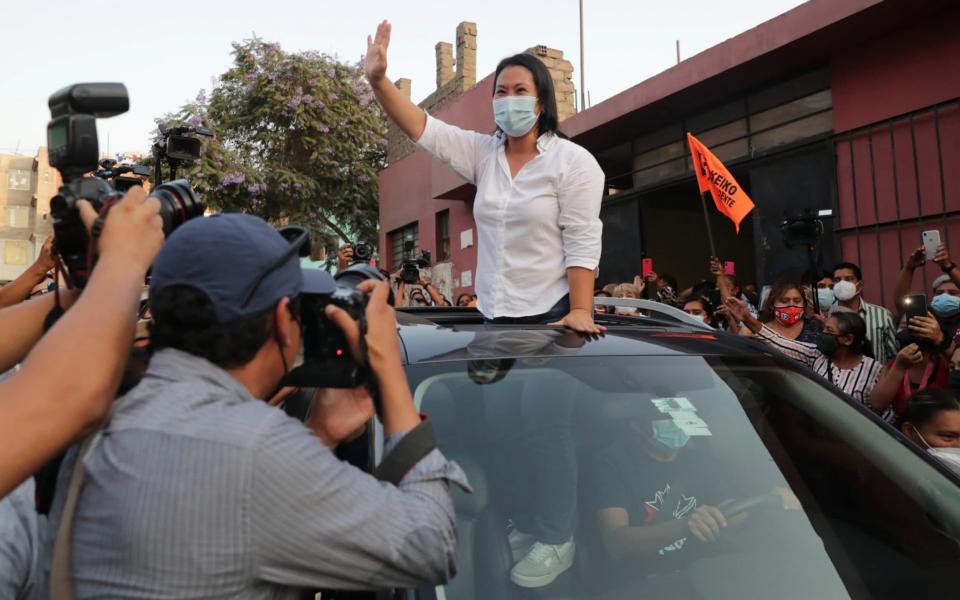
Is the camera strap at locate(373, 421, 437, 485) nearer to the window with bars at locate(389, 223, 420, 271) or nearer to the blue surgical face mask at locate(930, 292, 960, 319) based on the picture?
the blue surgical face mask at locate(930, 292, 960, 319)

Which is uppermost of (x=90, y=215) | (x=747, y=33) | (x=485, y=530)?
(x=747, y=33)

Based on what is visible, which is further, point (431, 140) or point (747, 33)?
point (747, 33)

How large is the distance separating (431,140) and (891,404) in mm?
2656

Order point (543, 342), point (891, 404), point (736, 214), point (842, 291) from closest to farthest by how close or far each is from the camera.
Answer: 1. point (543, 342)
2. point (891, 404)
3. point (842, 291)
4. point (736, 214)

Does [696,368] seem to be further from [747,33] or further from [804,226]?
[747,33]

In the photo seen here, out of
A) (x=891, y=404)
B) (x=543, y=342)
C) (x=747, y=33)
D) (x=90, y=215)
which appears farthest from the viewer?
(x=747, y=33)

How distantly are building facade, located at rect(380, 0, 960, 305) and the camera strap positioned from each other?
5.41 metres

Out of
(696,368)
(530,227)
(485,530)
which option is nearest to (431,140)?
(530,227)

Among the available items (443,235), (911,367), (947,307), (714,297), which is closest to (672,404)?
(911,367)

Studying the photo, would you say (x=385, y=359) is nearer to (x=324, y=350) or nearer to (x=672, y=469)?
(x=324, y=350)

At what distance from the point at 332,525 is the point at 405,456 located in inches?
6.5

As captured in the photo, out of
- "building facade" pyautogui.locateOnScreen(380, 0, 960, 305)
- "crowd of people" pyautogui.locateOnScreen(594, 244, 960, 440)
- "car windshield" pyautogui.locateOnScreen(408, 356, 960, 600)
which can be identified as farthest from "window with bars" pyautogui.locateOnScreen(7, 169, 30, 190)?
"car windshield" pyautogui.locateOnScreen(408, 356, 960, 600)

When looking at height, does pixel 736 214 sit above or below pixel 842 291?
above

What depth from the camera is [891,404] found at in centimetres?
355
